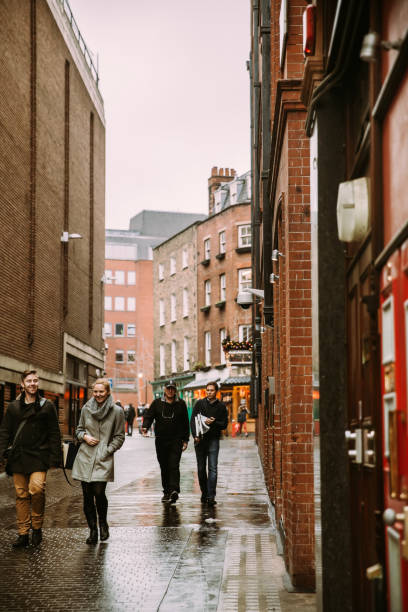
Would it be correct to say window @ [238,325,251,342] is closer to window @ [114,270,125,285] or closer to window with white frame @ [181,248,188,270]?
window with white frame @ [181,248,188,270]

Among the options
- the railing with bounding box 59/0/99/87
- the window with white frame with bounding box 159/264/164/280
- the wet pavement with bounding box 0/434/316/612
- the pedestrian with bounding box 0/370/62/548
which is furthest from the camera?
the window with white frame with bounding box 159/264/164/280

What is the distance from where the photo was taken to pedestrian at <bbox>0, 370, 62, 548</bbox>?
9.23 m

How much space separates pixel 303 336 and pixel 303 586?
1928 mm

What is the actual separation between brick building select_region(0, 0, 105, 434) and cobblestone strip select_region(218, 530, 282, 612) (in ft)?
40.2

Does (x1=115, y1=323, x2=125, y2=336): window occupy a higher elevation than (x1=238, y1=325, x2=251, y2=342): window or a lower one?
higher

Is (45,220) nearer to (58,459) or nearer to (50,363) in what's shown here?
(50,363)

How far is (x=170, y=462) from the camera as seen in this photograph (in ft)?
43.4

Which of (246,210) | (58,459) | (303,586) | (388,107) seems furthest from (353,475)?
(246,210)

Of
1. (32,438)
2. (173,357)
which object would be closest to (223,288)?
(173,357)

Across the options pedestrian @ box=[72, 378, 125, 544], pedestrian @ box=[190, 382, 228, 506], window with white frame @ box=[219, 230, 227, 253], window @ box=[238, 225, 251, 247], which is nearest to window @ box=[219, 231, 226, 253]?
window with white frame @ box=[219, 230, 227, 253]

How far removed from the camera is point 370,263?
142 inches

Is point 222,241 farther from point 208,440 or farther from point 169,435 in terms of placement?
point 208,440

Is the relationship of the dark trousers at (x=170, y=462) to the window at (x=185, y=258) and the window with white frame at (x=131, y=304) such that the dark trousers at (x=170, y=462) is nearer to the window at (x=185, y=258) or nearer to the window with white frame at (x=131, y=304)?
the window at (x=185, y=258)

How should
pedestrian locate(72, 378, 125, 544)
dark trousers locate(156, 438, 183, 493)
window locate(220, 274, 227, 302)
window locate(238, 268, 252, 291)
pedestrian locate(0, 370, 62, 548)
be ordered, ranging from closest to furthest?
pedestrian locate(0, 370, 62, 548) → pedestrian locate(72, 378, 125, 544) → dark trousers locate(156, 438, 183, 493) → window locate(238, 268, 252, 291) → window locate(220, 274, 227, 302)
